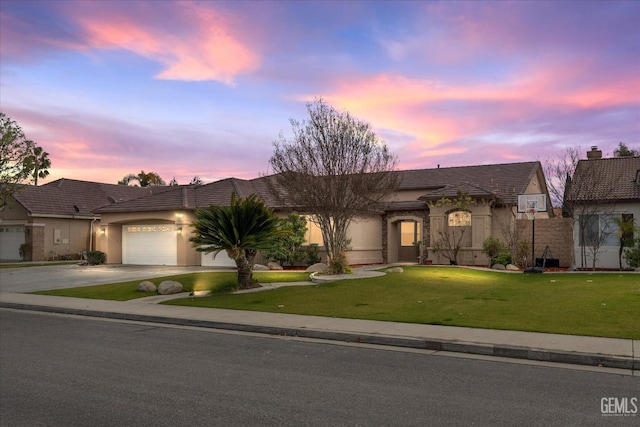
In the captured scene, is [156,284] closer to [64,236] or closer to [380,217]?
[380,217]

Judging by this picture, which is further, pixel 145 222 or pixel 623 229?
pixel 145 222

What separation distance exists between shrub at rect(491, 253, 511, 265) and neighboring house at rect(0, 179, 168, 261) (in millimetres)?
28042

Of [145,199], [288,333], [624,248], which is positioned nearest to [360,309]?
[288,333]

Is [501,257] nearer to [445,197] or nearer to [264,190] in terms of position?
[445,197]

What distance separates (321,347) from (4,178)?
32.4m

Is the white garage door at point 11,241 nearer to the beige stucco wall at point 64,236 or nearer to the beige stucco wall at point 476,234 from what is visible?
the beige stucco wall at point 64,236

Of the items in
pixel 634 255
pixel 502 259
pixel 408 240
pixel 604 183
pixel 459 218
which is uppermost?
pixel 604 183

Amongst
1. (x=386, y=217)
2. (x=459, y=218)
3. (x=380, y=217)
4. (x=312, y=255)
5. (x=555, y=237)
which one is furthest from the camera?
(x=380, y=217)

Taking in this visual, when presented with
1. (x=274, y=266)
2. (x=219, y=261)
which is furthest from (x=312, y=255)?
(x=219, y=261)

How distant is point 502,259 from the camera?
23266 millimetres

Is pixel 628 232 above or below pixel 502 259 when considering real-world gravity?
above

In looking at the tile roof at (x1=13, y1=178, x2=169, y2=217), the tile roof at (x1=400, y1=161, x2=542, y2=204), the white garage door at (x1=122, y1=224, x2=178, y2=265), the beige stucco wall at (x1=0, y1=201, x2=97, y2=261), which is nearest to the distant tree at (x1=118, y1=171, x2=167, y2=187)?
the tile roof at (x1=13, y1=178, x2=169, y2=217)

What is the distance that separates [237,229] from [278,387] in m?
10.6

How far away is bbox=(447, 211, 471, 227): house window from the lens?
26094mm
